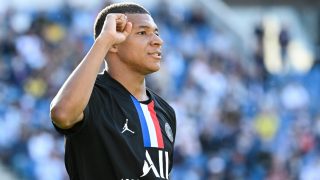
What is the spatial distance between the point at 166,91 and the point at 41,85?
2.00 meters

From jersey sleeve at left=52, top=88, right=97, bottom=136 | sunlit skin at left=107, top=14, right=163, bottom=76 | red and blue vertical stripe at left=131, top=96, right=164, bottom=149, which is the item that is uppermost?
sunlit skin at left=107, top=14, right=163, bottom=76

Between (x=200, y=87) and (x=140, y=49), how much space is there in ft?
35.1

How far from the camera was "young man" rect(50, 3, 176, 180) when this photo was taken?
4.29 meters

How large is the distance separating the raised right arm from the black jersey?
102mm

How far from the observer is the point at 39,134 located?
13.2 meters

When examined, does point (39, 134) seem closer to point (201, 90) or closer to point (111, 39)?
point (201, 90)

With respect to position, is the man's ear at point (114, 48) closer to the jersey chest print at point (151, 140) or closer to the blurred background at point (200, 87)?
the jersey chest print at point (151, 140)

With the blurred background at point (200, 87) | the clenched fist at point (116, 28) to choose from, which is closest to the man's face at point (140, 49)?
the clenched fist at point (116, 28)

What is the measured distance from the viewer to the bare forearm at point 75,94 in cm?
423

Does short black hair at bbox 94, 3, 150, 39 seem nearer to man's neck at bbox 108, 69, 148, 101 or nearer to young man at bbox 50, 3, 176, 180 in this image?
young man at bbox 50, 3, 176, 180

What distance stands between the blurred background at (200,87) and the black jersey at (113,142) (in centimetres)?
830

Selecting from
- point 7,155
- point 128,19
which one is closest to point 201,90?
point 7,155

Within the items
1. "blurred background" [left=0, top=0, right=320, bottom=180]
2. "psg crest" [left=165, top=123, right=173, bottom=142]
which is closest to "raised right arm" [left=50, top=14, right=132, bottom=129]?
"psg crest" [left=165, top=123, right=173, bottom=142]

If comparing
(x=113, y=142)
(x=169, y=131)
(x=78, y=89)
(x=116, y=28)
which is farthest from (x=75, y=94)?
(x=169, y=131)
